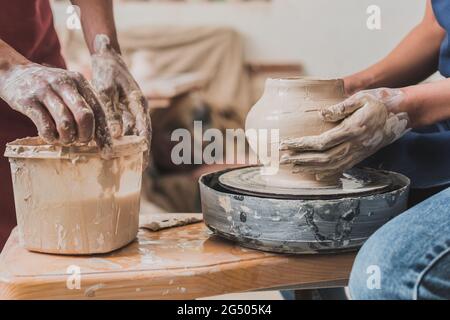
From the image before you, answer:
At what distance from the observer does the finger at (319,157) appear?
1.07m

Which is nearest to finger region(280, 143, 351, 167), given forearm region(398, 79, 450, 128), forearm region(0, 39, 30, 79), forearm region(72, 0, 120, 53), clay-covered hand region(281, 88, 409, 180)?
clay-covered hand region(281, 88, 409, 180)

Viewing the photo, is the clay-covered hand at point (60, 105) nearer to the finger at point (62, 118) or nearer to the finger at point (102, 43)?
the finger at point (62, 118)

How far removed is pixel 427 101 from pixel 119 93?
0.63 m

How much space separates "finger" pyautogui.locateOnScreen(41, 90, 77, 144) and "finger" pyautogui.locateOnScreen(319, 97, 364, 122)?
1.41 ft

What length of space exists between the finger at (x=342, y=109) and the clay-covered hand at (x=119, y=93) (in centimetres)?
38

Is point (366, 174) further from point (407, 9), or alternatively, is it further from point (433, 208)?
point (407, 9)

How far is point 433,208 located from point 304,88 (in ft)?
1.04

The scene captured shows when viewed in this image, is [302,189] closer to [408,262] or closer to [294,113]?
[294,113]

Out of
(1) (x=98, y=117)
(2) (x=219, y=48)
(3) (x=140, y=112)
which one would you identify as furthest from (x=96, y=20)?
(2) (x=219, y=48)

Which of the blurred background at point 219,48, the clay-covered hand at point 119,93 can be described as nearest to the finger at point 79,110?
the clay-covered hand at point 119,93

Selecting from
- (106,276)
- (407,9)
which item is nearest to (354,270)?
(106,276)

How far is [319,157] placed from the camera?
3.51 feet

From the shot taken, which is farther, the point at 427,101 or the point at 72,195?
the point at 427,101

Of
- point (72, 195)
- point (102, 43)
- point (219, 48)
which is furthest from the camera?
point (219, 48)
